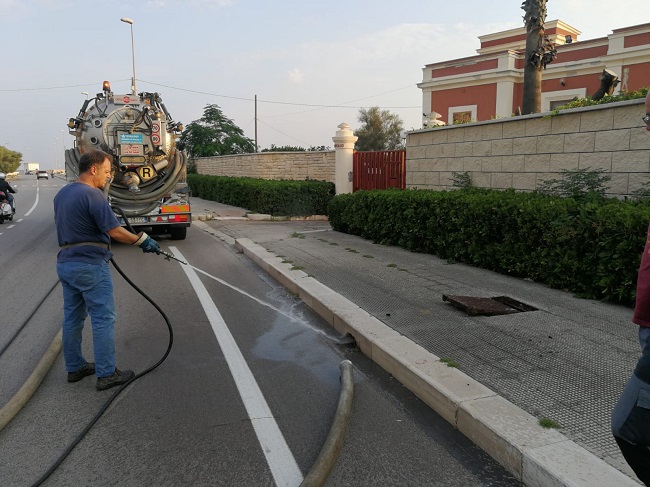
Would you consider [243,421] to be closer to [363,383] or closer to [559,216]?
[363,383]

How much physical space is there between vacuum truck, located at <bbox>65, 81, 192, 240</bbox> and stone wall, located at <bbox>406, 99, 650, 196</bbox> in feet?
18.6

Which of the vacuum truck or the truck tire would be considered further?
the truck tire

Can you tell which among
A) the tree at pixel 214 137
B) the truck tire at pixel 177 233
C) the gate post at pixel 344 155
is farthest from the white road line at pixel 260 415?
the tree at pixel 214 137

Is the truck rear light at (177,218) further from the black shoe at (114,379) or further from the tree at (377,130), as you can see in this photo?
the tree at (377,130)

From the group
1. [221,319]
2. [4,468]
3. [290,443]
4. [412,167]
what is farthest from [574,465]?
[412,167]

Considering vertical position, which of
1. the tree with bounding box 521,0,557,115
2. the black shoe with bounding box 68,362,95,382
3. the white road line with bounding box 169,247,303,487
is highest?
the tree with bounding box 521,0,557,115

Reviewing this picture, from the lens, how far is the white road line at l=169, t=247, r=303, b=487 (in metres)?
3.10

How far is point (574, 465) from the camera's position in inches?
112

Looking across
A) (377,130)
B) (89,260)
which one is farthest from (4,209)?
(377,130)

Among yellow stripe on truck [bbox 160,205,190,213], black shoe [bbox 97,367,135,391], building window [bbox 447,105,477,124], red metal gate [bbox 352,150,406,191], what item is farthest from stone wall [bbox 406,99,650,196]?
building window [bbox 447,105,477,124]

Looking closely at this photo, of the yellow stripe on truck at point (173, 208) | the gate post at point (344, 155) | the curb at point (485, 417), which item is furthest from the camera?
the gate post at point (344, 155)

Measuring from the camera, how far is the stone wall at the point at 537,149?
279 inches

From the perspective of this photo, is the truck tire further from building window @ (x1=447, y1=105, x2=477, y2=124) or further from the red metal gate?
building window @ (x1=447, y1=105, x2=477, y2=124)

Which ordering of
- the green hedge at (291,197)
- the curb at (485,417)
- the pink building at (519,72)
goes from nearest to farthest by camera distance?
the curb at (485,417) → the green hedge at (291,197) → the pink building at (519,72)
